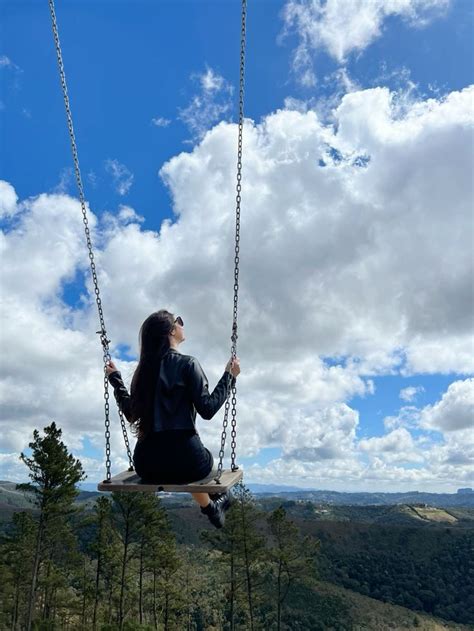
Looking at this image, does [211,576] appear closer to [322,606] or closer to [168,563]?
[322,606]

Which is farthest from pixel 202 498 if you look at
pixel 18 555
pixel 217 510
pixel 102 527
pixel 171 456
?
pixel 18 555

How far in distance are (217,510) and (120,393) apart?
171 cm

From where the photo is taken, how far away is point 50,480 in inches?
1062

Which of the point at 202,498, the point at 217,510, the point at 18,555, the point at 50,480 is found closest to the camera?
the point at 202,498

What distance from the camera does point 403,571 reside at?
333ft

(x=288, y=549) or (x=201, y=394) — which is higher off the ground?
(x=201, y=394)

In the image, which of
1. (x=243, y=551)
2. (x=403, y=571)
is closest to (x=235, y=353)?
(x=243, y=551)

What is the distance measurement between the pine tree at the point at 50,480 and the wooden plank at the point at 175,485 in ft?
75.7

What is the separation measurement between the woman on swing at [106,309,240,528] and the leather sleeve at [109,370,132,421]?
0.09 feet

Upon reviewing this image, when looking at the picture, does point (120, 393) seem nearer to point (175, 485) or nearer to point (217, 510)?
point (175, 485)

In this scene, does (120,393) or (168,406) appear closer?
(168,406)

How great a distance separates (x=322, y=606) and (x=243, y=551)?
47.3 metres

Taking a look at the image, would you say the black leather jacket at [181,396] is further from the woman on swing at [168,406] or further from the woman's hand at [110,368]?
the woman's hand at [110,368]

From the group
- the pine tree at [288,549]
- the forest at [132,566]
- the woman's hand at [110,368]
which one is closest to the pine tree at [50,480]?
the forest at [132,566]
